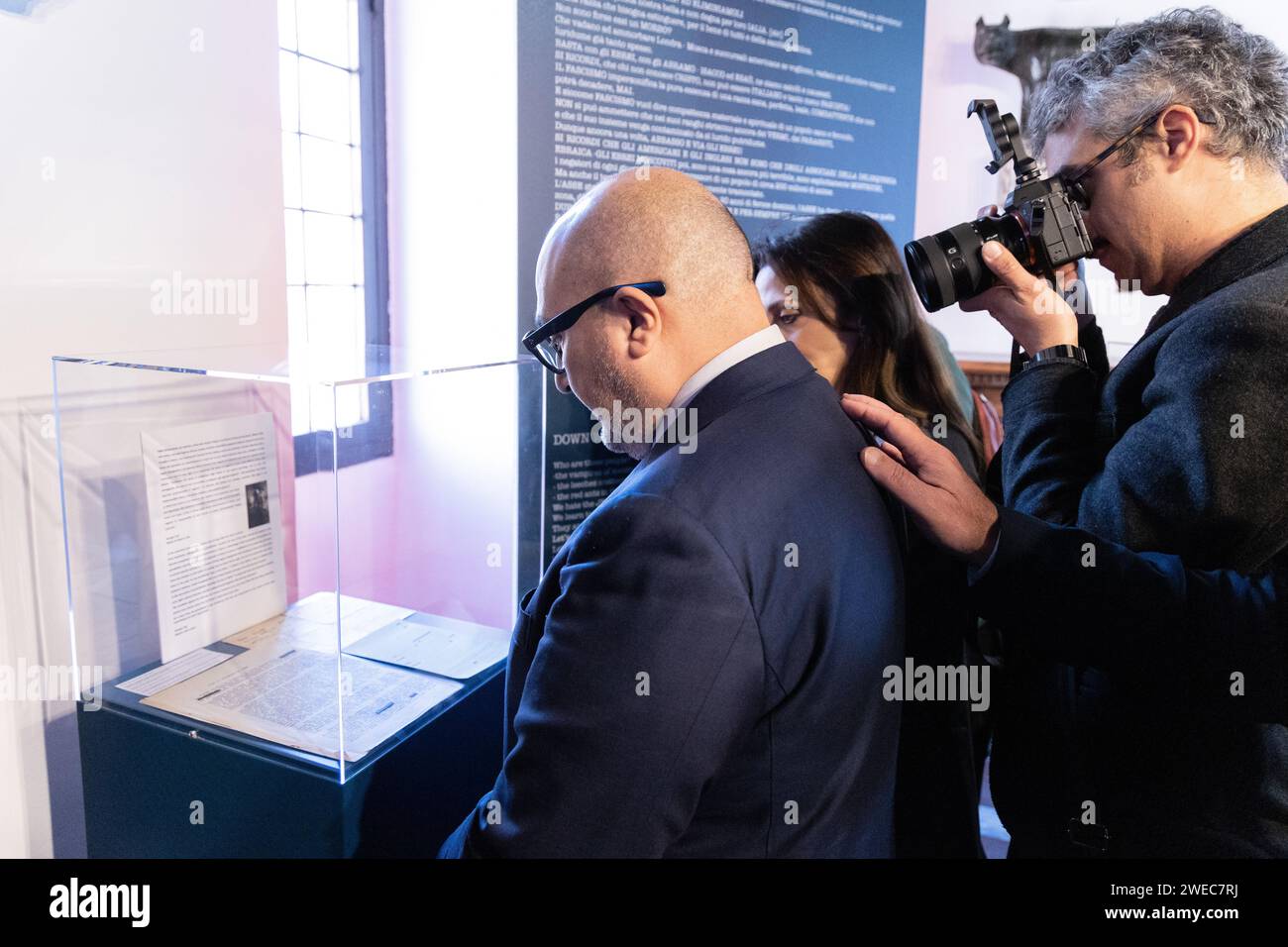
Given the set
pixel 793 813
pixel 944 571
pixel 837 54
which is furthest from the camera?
pixel 837 54

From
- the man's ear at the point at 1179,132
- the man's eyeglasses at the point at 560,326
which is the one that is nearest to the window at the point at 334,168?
the man's eyeglasses at the point at 560,326

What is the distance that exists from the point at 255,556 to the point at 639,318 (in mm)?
940

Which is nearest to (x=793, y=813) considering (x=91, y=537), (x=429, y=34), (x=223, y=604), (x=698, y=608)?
(x=698, y=608)

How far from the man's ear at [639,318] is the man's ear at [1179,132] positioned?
0.73 meters

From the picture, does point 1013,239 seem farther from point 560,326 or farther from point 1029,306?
point 560,326

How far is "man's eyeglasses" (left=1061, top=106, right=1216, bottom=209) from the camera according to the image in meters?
1.20

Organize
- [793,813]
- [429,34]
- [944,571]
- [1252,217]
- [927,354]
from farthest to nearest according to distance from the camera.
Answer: [429,34]
[927,354]
[944,571]
[1252,217]
[793,813]

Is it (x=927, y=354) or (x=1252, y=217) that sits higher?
(x=1252, y=217)

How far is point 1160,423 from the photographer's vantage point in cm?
109

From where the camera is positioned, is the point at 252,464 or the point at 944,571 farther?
the point at 252,464

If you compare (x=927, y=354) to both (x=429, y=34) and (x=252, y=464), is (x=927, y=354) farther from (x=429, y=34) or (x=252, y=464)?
(x=429, y=34)

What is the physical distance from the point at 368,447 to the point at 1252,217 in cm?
136

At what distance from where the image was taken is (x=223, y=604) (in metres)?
1.56
